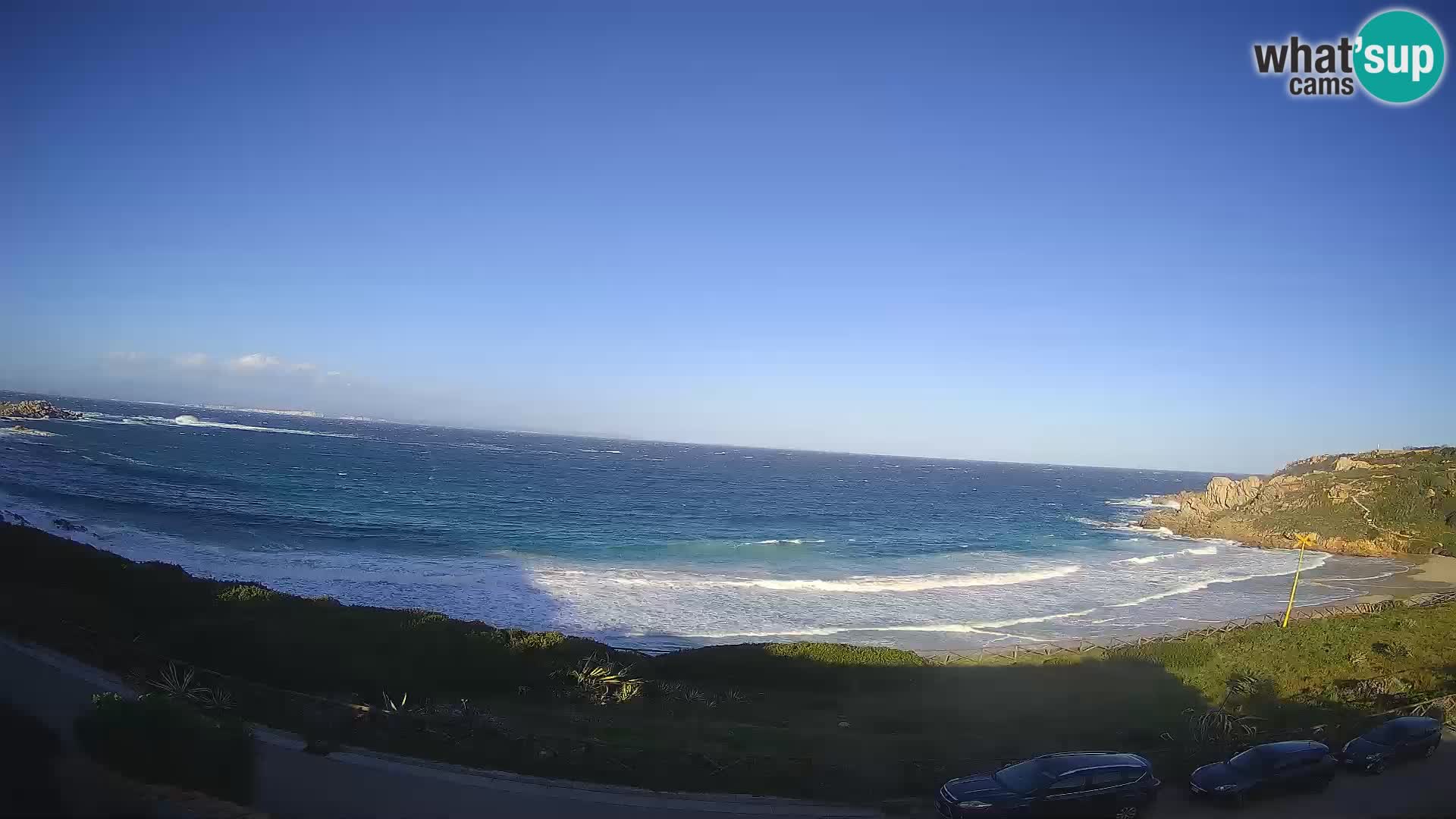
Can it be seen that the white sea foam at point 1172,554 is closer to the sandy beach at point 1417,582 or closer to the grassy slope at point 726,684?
the sandy beach at point 1417,582

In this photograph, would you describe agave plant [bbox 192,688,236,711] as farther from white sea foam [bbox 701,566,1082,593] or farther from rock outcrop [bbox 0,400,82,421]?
rock outcrop [bbox 0,400,82,421]

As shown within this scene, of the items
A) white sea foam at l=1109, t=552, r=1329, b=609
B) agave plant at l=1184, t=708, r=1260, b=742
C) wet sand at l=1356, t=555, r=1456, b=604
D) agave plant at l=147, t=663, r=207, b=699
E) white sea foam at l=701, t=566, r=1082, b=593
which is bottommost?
white sea foam at l=701, t=566, r=1082, b=593

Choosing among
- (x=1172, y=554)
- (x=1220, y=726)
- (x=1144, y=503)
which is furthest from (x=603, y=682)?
(x=1144, y=503)

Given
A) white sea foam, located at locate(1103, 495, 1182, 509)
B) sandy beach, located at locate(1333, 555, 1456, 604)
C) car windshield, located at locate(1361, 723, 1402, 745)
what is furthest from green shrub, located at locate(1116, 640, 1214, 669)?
white sea foam, located at locate(1103, 495, 1182, 509)

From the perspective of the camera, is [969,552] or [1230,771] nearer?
[1230,771]

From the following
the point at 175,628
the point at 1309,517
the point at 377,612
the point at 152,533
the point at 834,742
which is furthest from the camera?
the point at 1309,517

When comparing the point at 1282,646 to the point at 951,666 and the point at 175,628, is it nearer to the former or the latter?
the point at 951,666

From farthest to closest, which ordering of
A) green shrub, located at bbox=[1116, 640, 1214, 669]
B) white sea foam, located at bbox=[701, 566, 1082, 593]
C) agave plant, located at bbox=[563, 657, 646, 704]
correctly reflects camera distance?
1. white sea foam, located at bbox=[701, 566, 1082, 593]
2. green shrub, located at bbox=[1116, 640, 1214, 669]
3. agave plant, located at bbox=[563, 657, 646, 704]

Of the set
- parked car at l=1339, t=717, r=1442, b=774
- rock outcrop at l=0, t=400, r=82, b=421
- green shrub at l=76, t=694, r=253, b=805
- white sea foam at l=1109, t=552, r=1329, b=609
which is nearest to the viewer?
green shrub at l=76, t=694, r=253, b=805

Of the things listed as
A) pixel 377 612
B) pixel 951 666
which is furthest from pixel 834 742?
pixel 377 612
